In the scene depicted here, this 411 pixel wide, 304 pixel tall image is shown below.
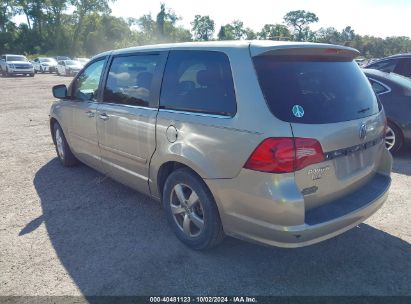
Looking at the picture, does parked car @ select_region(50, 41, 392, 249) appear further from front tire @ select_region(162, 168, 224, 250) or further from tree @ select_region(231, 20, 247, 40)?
tree @ select_region(231, 20, 247, 40)

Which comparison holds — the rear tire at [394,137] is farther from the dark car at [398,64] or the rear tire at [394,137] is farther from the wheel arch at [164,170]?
the wheel arch at [164,170]

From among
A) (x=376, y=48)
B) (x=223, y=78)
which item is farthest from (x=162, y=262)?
(x=376, y=48)

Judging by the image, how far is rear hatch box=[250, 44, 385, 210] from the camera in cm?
255

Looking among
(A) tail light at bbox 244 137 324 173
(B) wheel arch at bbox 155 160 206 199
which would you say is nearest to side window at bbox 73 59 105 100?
(B) wheel arch at bbox 155 160 206 199

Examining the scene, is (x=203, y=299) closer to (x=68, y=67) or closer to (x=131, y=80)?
(x=131, y=80)

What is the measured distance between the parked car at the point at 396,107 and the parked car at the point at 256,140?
289 cm

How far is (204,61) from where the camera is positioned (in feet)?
10.1

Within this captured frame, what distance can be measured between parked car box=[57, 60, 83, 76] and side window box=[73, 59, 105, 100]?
26.9 m

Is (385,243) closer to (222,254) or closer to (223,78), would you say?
(222,254)

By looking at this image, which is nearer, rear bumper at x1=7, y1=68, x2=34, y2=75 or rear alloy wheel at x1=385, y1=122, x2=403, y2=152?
rear alloy wheel at x1=385, y1=122, x2=403, y2=152

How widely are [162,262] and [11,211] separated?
2.22 metres

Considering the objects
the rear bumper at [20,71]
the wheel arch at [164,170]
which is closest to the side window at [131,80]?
the wheel arch at [164,170]

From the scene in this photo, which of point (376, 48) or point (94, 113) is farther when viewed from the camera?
point (376, 48)

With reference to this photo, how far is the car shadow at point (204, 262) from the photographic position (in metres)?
2.78
